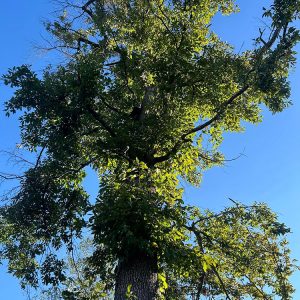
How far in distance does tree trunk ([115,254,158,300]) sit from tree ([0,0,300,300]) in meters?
0.02

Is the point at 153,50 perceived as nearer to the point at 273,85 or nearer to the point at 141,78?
the point at 141,78

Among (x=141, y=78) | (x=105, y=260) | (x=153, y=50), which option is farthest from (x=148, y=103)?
(x=105, y=260)

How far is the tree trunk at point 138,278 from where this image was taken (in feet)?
26.7

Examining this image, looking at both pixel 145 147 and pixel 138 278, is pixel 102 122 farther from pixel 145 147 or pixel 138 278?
pixel 138 278

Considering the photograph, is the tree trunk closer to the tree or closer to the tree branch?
the tree

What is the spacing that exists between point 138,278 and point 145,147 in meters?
3.49

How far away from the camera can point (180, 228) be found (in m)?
8.80

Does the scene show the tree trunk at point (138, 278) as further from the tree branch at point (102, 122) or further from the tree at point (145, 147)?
the tree branch at point (102, 122)

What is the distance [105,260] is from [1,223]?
2.84m

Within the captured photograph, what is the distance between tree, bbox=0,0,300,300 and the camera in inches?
337

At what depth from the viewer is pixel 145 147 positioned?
35.7 feet

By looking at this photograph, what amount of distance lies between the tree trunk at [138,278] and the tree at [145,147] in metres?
0.02

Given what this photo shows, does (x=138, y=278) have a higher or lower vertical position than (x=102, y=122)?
lower

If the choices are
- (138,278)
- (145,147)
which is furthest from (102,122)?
(138,278)
